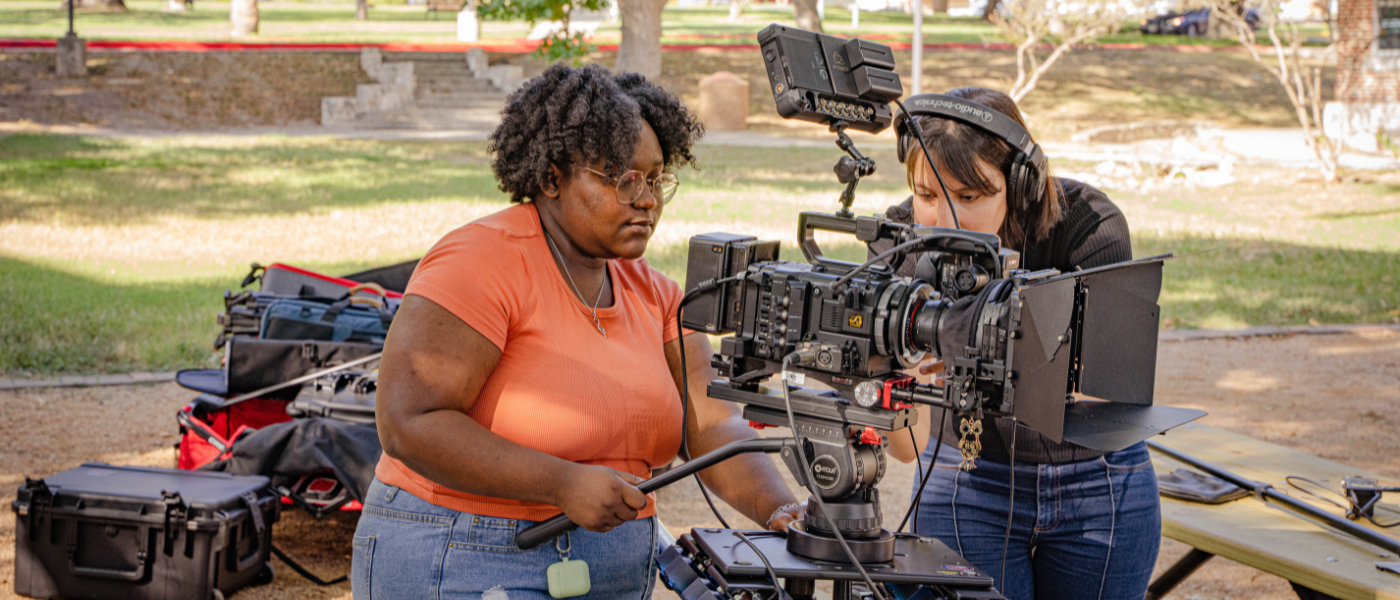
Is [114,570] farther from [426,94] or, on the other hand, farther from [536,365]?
[426,94]

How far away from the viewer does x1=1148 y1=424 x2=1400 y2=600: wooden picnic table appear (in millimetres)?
2730

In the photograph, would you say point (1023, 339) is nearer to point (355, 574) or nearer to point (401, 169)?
point (355, 574)

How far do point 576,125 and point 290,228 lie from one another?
32.6ft

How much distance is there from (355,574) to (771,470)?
2.74 feet

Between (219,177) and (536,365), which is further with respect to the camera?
(219,177)

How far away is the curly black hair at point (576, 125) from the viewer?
84.0 inches

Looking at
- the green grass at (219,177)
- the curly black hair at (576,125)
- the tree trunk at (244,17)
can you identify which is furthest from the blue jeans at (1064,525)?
the tree trunk at (244,17)

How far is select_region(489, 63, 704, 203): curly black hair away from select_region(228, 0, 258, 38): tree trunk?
3164 cm

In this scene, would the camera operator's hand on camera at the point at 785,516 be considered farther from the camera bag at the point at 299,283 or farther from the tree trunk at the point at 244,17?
the tree trunk at the point at 244,17

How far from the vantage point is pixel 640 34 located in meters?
23.8

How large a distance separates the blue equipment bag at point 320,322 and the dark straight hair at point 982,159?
2.85m

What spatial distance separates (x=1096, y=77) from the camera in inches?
1192

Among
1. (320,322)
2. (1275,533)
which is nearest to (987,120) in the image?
(1275,533)

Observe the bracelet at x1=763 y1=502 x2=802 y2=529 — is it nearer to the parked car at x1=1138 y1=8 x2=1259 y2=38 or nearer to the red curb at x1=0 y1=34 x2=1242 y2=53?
the red curb at x1=0 y1=34 x2=1242 y2=53
